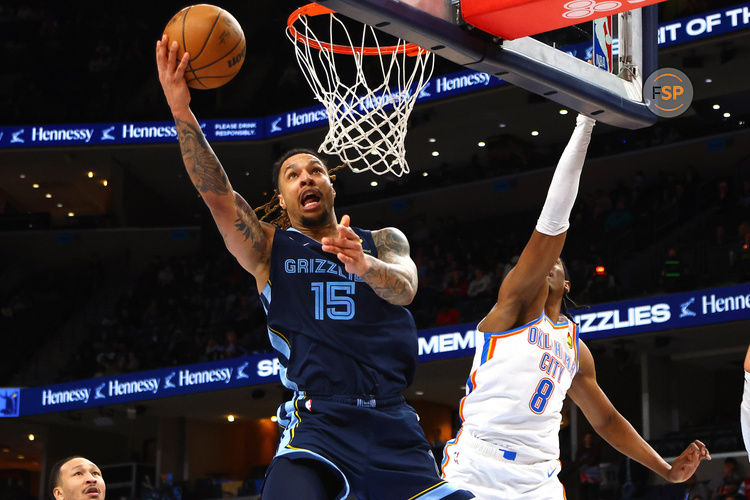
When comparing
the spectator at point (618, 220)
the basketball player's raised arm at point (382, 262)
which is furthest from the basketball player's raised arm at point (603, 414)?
the spectator at point (618, 220)

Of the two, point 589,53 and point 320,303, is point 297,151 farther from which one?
point 589,53

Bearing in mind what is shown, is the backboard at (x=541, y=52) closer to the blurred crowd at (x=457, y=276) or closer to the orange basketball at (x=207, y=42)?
the orange basketball at (x=207, y=42)

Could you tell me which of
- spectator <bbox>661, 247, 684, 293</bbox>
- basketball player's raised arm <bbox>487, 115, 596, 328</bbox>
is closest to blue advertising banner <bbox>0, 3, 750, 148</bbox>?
spectator <bbox>661, 247, 684, 293</bbox>

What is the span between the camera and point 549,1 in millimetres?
3744

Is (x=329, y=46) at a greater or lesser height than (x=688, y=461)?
greater

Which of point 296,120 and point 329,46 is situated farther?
point 296,120

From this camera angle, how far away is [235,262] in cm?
2116

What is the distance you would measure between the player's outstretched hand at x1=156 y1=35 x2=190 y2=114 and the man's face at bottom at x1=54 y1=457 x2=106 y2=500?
102 inches

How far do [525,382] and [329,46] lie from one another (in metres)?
2.90

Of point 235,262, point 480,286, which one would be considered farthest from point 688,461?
point 235,262

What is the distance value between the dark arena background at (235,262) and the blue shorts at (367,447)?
8.95 metres

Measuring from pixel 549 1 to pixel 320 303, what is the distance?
1.40 m

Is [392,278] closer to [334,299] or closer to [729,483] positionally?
[334,299]

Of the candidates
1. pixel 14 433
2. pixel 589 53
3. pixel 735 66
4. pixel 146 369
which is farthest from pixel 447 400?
pixel 589 53
